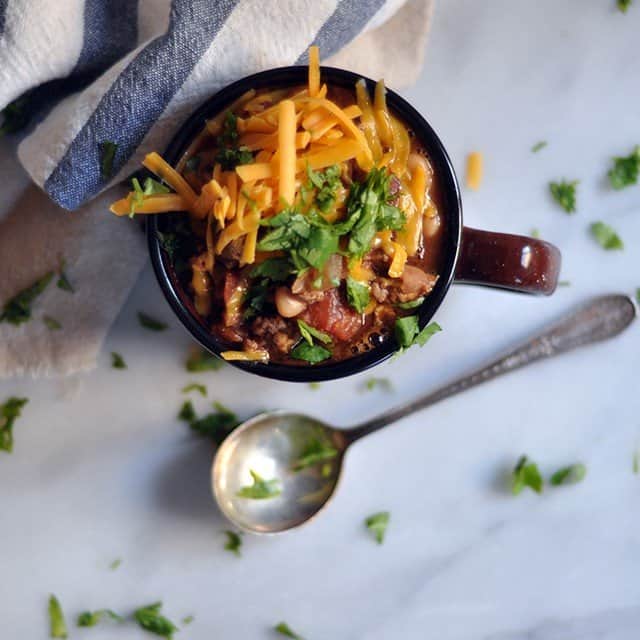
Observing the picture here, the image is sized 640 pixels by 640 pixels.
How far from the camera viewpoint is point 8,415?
1871 millimetres

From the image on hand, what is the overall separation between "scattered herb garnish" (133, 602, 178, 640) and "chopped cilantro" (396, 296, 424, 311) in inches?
34.8

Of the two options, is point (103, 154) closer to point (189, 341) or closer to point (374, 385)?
point (189, 341)

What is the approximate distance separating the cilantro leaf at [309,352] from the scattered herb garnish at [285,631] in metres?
0.73

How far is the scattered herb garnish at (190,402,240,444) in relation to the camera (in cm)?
187

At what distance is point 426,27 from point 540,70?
26cm

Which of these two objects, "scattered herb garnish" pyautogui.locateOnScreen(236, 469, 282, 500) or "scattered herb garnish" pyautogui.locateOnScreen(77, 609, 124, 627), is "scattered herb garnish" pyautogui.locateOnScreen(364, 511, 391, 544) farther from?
"scattered herb garnish" pyautogui.locateOnScreen(77, 609, 124, 627)

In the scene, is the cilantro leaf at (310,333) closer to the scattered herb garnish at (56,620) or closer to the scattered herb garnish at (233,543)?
the scattered herb garnish at (233,543)

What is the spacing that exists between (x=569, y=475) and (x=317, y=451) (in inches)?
20.9

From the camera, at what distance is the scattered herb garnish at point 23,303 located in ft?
5.89

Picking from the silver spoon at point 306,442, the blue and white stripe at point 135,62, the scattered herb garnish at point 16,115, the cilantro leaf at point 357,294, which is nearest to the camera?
the cilantro leaf at point 357,294

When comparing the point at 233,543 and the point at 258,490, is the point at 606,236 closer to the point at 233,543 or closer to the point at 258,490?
the point at 258,490

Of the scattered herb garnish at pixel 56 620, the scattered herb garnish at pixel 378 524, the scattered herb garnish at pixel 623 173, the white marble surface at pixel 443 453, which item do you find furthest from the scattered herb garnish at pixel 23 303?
the scattered herb garnish at pixel 623 173

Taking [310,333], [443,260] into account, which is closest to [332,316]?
[310,333]

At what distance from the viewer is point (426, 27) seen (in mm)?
1790
